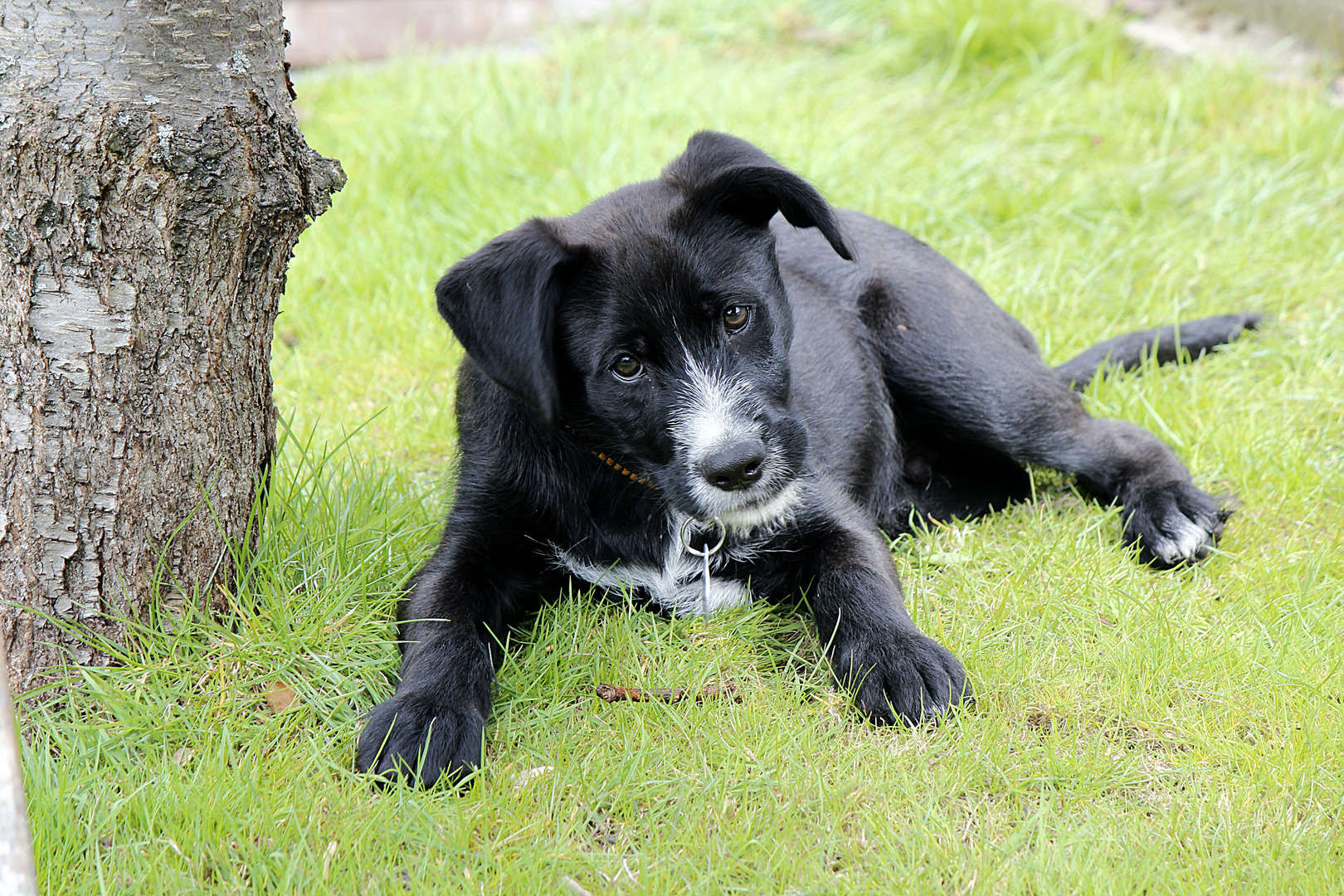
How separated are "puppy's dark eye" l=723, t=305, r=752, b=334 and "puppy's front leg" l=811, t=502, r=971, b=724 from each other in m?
0.68

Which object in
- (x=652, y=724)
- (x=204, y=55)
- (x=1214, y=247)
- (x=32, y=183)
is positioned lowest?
(x=652, y=724)

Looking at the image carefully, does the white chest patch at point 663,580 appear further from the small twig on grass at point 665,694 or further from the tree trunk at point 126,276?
the tree trunk at point 126,276

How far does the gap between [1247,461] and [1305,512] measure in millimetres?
276

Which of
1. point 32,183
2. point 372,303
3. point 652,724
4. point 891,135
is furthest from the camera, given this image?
point 891,135

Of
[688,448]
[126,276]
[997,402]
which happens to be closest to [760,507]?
[688,448]

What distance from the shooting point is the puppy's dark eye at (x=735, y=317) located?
9.32 ft

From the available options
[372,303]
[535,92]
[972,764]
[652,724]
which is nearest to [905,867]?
[972,764]

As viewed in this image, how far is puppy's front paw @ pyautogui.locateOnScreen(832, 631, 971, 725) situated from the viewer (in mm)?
2699

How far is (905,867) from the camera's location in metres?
2.24

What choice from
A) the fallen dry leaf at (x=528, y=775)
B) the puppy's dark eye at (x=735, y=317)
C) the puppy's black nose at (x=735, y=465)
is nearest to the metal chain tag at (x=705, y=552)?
the puppy's black nose at (x=735, y=465)

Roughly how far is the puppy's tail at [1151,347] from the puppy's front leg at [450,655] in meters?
2.16

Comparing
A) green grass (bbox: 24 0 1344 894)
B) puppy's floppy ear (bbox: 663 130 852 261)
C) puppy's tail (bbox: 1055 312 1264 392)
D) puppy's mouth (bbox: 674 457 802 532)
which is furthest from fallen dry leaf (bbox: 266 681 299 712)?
puppy's tail (bbox: 1055 312 1264 392)

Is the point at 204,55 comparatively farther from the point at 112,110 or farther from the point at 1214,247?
the point at 1214,247

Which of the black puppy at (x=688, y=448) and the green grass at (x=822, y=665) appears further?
the black puppy at (x=688, y=448)
